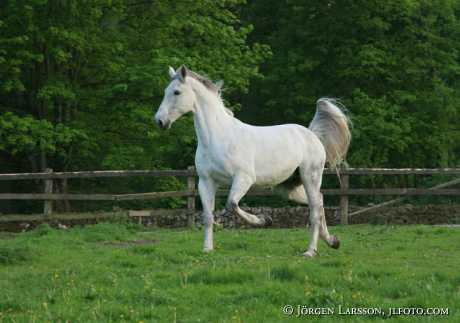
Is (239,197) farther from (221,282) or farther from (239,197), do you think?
(221,282)

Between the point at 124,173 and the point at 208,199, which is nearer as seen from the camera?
the point at 208,199

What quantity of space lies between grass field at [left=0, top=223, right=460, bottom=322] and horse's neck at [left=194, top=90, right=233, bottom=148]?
149cm

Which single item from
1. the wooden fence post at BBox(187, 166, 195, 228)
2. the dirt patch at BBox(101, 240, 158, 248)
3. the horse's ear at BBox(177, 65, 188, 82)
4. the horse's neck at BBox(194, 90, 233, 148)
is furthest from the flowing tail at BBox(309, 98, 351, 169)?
the wooden fence post at BBox(187, 166, 195, 228)

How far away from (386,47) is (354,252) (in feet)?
57.2

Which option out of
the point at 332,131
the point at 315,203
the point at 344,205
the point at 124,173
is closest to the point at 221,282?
the point at 315,203

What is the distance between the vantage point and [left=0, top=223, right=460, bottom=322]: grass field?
687cm

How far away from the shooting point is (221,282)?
8.13 m

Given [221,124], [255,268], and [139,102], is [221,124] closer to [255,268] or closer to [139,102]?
[255,268]

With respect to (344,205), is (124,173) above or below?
above

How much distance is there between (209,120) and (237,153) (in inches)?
22.3

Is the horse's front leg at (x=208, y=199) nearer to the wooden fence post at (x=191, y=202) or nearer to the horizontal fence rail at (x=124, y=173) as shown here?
the horizontal fence rail at (x=124, y=173)

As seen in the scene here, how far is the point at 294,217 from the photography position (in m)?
23.0

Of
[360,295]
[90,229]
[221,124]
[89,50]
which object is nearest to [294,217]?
[89,50]

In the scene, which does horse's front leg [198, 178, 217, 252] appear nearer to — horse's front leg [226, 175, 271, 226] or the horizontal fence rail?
horse's front leg [226, 175, 271, 226]
